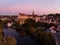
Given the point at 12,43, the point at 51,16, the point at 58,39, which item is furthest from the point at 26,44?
the point at 51,16

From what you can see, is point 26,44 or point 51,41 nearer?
point 51,41

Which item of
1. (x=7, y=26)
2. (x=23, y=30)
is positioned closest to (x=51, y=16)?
(x=7, y=26)

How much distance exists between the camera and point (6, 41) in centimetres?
463

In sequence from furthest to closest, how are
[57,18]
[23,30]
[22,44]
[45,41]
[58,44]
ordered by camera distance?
1. [57,18]
2. [23,30]
3. [22,44]
4. [45,41]
5. [58,44]

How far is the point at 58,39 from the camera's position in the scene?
163cm

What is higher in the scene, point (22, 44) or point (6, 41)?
point (6, 41)

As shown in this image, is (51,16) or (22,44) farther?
(51,16)

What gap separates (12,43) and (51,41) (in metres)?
2.18

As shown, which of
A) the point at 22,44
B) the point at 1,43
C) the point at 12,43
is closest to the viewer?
the point at 1,43

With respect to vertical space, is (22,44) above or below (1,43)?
below

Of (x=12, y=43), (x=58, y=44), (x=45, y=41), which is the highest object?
(x=58, y=44)

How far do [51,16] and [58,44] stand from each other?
75.3 feet

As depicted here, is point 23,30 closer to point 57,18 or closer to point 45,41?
point 45,41

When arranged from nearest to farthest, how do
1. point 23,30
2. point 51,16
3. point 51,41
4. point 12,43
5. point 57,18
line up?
point 12,43, point 51,41, point 23,30, point 57,18, point 51,16
